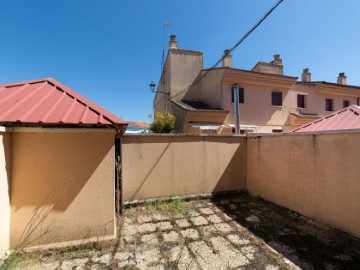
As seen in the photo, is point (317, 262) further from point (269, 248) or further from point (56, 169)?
point (56, 169)

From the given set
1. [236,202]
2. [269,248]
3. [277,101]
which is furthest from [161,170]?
[277,101]

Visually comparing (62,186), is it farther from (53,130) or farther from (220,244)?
(220,244)

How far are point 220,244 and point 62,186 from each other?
13.9ft

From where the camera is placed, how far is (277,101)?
63.5 feet

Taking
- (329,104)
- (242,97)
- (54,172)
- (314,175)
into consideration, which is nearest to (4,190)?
(54,172)

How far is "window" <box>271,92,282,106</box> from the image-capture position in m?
19.2

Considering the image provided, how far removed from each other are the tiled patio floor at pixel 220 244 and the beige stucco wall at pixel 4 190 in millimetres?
723

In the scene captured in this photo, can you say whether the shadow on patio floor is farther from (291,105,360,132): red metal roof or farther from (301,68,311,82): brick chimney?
(301,68,311,82): brick chimney

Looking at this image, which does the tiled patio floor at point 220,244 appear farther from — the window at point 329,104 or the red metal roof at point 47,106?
the window at point 329,104

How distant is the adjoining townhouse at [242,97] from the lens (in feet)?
56.3

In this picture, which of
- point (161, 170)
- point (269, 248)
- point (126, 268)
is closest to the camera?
point (126, 268)

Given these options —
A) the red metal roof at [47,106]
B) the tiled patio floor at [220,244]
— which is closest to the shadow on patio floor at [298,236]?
the tiled patio floor at [220,244]

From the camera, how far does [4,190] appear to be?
440 cm

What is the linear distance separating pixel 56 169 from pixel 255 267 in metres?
5.06
